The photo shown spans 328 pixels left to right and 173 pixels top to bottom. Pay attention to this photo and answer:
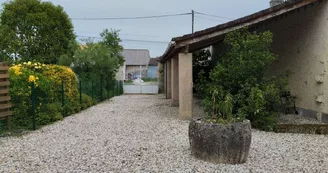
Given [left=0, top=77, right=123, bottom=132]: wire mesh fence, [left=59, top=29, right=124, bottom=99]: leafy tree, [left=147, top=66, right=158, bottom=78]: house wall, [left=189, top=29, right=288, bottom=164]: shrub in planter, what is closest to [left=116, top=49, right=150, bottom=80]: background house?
[left=147, top=66, right=158, bottom=78]: house wall

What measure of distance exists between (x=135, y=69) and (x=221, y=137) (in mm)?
44928

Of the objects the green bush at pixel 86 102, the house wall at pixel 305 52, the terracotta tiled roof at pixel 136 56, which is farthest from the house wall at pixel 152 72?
the house wall at pixel 305 52

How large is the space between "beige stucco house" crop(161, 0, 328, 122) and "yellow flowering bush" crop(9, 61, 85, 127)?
398 cm

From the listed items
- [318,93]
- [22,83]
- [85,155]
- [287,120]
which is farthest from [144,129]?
[318,93]

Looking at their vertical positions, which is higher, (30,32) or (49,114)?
(30,32)

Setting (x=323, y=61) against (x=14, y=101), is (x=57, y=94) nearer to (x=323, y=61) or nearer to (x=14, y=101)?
(x=14, y=101)

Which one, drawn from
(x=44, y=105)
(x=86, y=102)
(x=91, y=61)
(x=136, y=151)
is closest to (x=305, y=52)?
(x=136, y=151)

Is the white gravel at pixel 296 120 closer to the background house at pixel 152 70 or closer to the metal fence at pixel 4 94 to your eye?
the metal fence at pixel 4 94

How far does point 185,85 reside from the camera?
387 inches

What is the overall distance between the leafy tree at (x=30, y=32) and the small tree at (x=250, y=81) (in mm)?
15773

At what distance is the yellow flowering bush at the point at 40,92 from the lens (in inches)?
341

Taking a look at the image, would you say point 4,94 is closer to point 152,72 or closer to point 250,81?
point 250,81

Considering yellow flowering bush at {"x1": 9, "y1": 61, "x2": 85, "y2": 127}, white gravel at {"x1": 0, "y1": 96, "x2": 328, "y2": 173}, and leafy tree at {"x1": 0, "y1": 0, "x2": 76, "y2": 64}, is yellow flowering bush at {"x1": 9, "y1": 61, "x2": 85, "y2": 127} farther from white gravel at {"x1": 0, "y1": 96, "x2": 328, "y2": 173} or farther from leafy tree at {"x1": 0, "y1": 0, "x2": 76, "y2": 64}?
leafy tree at {"x1": 0, "y1": 0, "x2": 76, "y2": 64}

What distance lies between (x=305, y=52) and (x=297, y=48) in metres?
0.50
